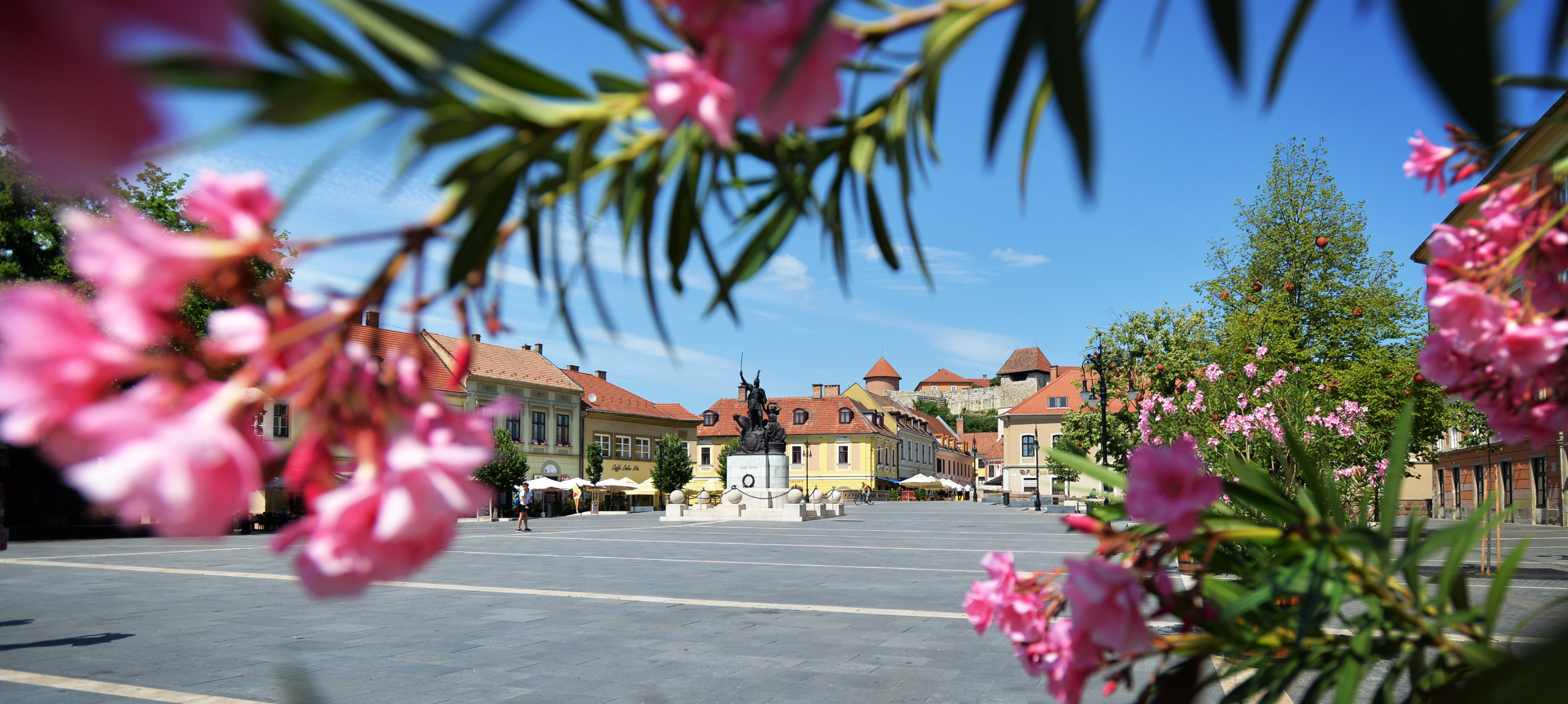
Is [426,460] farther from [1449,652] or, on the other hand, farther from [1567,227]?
[1567,227]

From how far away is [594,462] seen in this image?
60250 millimetres

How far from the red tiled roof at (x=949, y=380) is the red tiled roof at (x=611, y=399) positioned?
9822 centimetres

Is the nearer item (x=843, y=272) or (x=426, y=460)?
(x=426, y=460)

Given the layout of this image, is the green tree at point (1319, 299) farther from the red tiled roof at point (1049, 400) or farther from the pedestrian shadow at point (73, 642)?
the red tiled roof at point (1049, 400)

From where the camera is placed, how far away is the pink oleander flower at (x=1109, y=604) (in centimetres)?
109

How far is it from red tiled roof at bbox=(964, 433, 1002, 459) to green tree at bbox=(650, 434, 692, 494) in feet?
218

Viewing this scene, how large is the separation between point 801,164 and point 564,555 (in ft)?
67.7

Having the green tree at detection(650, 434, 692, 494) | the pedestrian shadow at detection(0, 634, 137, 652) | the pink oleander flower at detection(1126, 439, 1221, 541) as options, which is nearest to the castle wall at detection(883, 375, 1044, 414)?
the green tree at detection(650, 434, 692, 494)

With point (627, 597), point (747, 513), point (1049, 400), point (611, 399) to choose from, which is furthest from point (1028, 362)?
point (627, 597)

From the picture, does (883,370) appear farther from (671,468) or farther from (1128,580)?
(1128,580)

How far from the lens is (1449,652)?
56.3 inches

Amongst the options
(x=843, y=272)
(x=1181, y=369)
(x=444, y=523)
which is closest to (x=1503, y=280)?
(x=843, y=272)

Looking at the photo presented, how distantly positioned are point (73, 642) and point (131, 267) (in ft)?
37.2

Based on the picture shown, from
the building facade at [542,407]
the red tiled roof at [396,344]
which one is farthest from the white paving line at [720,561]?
the building facade at [542,407]
